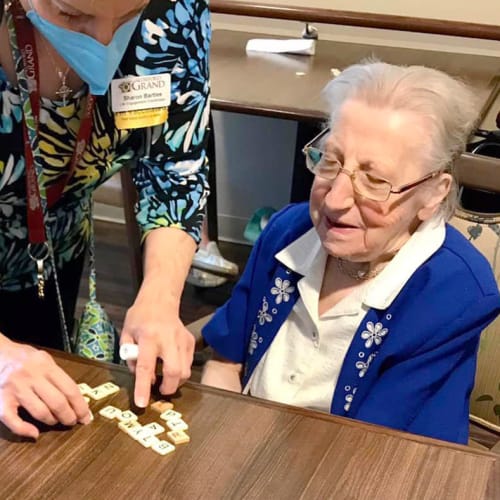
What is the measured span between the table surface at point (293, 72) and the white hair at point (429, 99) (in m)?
0.56

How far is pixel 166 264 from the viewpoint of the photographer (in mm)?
1201

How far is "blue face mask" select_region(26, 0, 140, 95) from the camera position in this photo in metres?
1.04

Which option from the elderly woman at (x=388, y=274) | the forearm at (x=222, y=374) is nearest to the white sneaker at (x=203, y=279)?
the forearm at (x=222, y=374)

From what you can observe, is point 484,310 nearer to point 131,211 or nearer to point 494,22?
point 131,211

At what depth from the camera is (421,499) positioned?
0.90 meters

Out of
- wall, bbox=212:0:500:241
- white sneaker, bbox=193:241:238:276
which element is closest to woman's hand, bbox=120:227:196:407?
white sneaker, bbox=193:241:238:276

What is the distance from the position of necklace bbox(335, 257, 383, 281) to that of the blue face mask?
0.54 metres

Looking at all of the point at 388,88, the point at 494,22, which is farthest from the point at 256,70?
the point at 388,88

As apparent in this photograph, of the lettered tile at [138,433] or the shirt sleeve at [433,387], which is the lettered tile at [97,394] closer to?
the lettered tile at [138,433]

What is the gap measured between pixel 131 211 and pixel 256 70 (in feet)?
2.08

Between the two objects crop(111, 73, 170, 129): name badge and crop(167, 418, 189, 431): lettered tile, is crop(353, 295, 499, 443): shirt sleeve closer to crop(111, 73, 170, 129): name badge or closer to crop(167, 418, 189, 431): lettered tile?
crop(167, 418, 189, 431): lettered tile

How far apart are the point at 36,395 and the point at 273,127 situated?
2.57 m

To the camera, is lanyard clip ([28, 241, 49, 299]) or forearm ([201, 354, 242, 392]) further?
forearm ([201, 354, 242, 392])

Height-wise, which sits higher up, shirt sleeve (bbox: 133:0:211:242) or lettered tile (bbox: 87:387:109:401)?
shirt sleeve (bbox: 133:0:211:242)
